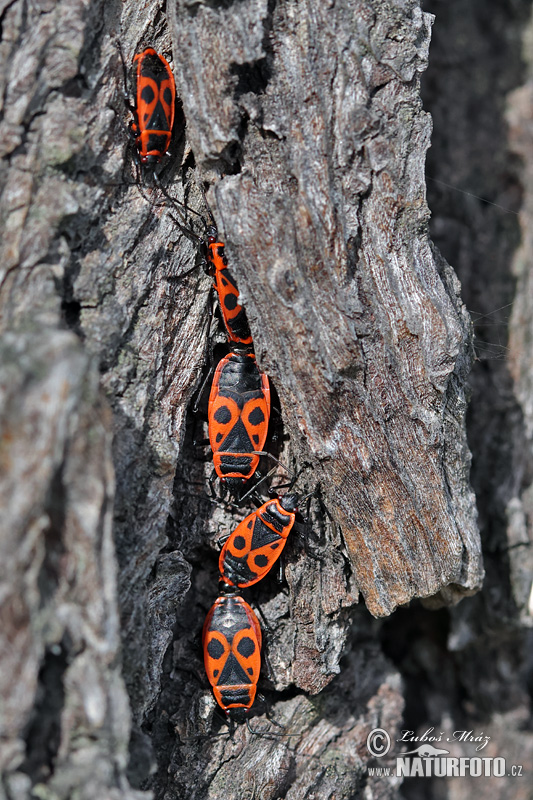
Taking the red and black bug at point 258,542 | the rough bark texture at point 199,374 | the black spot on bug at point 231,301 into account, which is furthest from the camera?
the red and black bug at point 258,542

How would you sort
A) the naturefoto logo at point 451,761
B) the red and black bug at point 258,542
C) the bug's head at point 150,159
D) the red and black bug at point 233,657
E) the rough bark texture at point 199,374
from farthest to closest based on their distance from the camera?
the naturefoto logo at point 451,761
the red and black bug at point 258,542
the red and black bug at point 233,657
the bug's head at point 150,159
the rough bark texture at point 199,374

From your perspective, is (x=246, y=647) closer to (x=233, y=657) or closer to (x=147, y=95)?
(x=233, y=657)

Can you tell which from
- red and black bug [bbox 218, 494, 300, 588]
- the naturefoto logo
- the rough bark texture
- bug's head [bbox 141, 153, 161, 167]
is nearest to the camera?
the rough bark texture

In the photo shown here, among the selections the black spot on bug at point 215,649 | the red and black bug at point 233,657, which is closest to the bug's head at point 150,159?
the red and black bug at point 233,657

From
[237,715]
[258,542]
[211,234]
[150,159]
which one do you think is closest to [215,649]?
[237,715]

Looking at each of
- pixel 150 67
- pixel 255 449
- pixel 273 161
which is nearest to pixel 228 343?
pixel 255 449

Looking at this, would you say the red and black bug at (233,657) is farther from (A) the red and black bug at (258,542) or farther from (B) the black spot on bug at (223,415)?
(B) the black spot on bug at (223,415)

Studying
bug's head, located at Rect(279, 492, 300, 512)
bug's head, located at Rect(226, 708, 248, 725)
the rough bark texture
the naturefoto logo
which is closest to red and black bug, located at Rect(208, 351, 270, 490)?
the rough bark texture

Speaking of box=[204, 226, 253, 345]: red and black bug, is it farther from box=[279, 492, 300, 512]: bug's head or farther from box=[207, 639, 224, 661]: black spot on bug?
box=[207, 639, 224, 661]: black spot on bug
